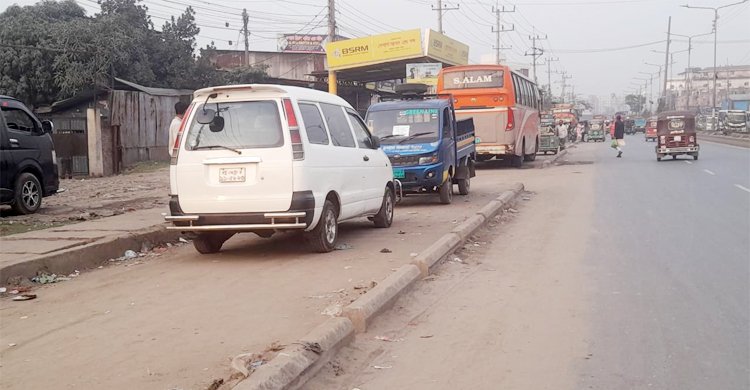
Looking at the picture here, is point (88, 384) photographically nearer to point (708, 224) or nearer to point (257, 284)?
point (257, 284)

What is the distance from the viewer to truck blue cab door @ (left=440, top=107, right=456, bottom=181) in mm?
13789

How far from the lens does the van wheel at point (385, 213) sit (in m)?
10.7

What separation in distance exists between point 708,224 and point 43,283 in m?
9.57

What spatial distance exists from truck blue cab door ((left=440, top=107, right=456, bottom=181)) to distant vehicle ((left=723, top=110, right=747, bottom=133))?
175ft

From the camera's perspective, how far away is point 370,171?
32.4 feet

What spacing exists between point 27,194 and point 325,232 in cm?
644

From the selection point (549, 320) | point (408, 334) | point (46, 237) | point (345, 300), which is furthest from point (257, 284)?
point (46, 237)

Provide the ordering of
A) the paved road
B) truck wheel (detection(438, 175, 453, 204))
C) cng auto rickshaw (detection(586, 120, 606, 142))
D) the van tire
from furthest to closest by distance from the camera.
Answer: cng auto rickshaw (detection(586, 120, 606, 142))
the van tire
truck wheel (detection(438, 175, 453, 204))
the paved road

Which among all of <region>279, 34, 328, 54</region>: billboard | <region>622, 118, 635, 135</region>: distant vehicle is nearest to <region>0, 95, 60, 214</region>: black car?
<region>279, 34, 328, 54</region>: billboard

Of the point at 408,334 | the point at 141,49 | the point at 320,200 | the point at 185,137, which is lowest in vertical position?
the point at 408,334

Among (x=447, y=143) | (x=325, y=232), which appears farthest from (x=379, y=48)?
(x=325, y=232)

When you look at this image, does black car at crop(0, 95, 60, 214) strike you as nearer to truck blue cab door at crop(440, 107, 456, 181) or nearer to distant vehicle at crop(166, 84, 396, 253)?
distant vehicle at crop(166, 84, 396, 253)

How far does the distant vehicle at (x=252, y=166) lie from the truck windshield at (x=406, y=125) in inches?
219

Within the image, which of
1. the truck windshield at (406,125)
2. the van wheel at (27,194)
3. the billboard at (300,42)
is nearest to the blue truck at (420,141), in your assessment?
the truck windshield at (406,125)
